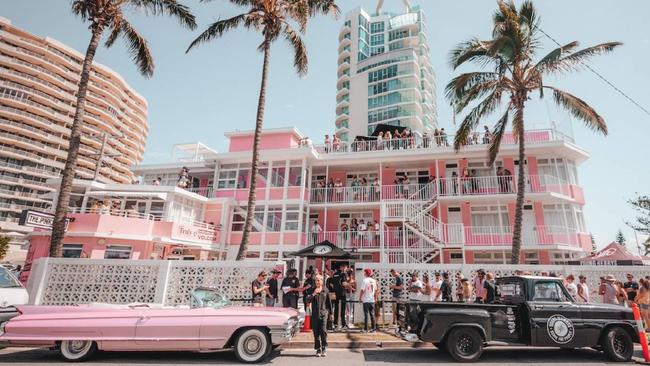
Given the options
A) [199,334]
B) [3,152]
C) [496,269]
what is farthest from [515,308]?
[3,152]

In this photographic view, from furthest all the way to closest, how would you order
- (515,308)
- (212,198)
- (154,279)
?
(212,198)
(154,279)
(515,308)

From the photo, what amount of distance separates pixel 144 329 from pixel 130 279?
5.49 meters

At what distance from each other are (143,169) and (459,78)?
71.5 feet

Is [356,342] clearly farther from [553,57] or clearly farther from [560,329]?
[553,57]

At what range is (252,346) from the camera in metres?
6.58

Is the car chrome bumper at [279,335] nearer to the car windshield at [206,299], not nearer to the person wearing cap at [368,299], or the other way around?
the car windshield at [206,299]

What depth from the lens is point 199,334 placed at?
6375 millimetres

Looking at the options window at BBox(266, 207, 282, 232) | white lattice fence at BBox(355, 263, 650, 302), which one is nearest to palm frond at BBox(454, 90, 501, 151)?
white lattice fence at BBox(355, 263, 650, 302)

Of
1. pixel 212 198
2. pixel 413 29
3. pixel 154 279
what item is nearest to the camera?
pixel 154 279

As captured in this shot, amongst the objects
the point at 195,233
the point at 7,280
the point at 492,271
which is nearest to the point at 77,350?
the point at 7,280

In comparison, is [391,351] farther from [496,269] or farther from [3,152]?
[3,152]

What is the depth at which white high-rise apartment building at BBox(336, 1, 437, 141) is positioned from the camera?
190 ft

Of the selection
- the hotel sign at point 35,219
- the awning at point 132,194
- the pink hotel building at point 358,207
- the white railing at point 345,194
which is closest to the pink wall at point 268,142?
the pink hotel building at point 358,207

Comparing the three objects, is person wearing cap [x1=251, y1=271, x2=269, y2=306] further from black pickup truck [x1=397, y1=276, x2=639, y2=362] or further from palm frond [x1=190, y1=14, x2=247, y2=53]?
palm frond [x1=190, y1=14, x2=247, y2=53]
